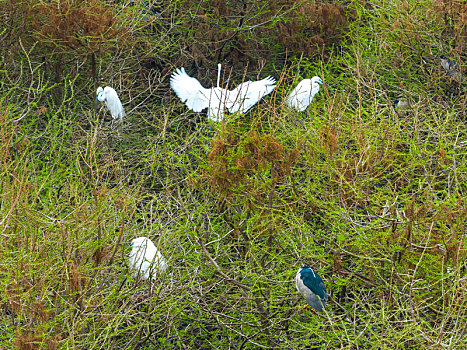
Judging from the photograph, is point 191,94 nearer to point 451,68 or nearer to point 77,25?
point 77,25

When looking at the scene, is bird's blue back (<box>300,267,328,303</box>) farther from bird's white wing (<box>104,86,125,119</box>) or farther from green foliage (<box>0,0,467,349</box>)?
bird's white wing (<box>104,86,125,119</box>)

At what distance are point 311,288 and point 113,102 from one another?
3.74 metres

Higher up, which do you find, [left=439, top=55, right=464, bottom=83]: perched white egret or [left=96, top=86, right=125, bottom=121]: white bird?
[left=96, top=86, right=125, bottom=121]: white bird

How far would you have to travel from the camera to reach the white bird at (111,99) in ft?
A: 23.0

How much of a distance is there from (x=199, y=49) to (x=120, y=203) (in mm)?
4839

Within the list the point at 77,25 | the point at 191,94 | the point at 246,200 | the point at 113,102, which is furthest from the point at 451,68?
the point at 77,25

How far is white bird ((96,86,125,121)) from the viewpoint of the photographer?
702 cm

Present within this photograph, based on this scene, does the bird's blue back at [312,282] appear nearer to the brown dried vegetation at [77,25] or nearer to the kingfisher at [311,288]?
the kingfisher at [311,288]

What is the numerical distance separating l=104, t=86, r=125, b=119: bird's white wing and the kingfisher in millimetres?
3593

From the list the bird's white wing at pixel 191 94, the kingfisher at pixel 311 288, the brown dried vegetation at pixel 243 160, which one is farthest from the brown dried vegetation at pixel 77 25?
the kingfisher at pixel 311 288

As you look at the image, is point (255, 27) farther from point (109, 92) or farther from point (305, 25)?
point (109, 92)

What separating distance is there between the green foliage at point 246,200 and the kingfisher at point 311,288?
0.42 feet

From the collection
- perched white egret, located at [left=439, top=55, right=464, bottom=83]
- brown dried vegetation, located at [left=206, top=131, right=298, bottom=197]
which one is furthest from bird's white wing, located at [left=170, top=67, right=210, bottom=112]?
brown dried vegetation, located at [left=206, top=131, right=298, bottom=197]

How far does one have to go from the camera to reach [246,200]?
461cm
